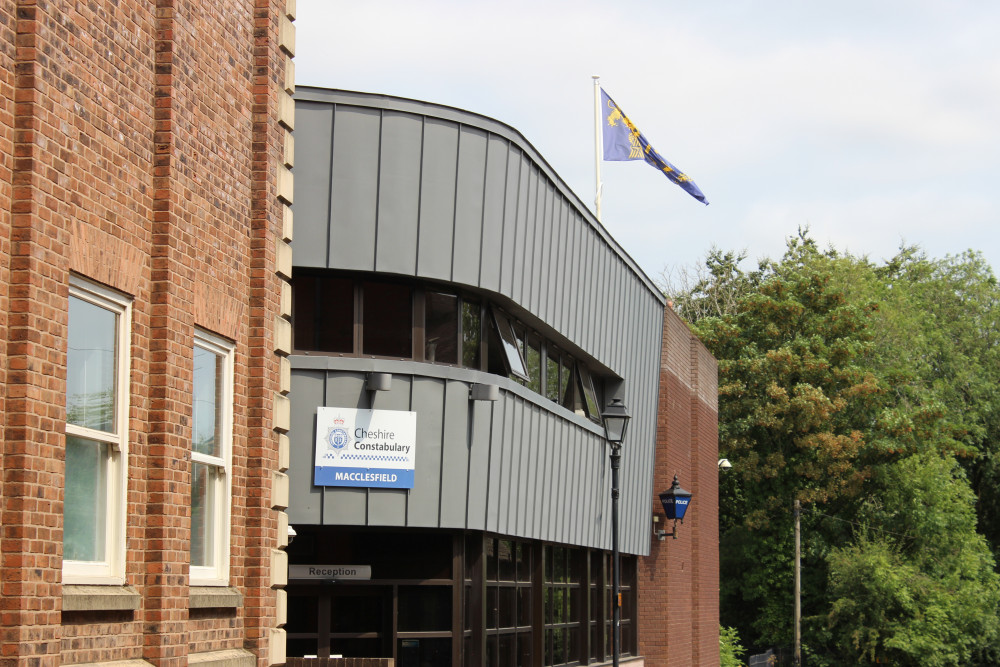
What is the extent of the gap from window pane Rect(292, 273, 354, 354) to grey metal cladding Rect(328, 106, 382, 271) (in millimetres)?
452

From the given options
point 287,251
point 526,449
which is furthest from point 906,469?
point 287,251

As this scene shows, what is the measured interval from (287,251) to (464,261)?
5684mm

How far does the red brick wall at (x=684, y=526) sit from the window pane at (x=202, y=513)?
19.6 m

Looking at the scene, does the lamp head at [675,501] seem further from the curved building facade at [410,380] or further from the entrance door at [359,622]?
the entrance door at [359,622]

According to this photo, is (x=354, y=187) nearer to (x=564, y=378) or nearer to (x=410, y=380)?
(x=410, y=380)

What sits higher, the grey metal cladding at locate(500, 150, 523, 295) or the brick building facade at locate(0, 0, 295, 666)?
the grey metal cladding at locate(500, 150, 523, 295)

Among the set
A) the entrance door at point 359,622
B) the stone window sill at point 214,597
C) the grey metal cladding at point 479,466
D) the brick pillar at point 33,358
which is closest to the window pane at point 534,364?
the grey metal cladding at point 479,466

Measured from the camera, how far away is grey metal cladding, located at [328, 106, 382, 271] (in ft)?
53.5

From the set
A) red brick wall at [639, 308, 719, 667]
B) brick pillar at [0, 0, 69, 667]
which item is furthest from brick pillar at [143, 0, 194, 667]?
red brick wall at [639, 308, 719, 667]

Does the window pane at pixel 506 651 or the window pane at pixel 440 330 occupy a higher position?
the window pane at pixel 440 330

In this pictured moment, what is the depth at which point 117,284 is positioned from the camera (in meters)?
8.59

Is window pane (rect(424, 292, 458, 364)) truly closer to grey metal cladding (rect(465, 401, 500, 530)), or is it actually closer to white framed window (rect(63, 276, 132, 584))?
grey metal cladding (rect(465, 401, 500, 530))

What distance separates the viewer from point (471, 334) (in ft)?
58.4

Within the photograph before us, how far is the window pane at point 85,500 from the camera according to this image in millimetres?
8180
